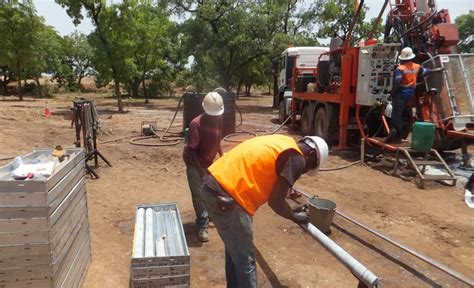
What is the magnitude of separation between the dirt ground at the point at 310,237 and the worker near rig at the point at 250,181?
1219mm

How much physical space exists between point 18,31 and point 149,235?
26.7 m

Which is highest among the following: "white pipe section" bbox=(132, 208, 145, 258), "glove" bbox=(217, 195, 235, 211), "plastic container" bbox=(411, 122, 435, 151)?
"glove" bbox=(217, 195, 235, 211)

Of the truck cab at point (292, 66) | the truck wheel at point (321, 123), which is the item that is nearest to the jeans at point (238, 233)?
the truck wheel at point (321, 123)

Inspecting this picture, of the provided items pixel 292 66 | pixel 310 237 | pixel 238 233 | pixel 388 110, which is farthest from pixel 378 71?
pixel 238 233

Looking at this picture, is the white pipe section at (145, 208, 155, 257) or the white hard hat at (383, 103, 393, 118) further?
the white hard hat at (383, 103, 393, 118)

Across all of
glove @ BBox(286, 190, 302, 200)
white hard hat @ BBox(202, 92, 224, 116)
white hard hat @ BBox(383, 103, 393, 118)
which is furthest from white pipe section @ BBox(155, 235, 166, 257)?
white hard hat @ BBox(383, 103, 393, 118)

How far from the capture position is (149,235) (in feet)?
13.4

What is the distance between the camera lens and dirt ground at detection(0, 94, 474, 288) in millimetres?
4105

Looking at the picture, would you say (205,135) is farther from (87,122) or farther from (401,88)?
(401,88)

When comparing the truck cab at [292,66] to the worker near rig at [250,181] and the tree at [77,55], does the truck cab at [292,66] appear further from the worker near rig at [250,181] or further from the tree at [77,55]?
the tree at [77,55]

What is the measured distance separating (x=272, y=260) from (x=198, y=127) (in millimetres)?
1641

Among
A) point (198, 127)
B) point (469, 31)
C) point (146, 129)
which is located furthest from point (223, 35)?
point (469, 31)

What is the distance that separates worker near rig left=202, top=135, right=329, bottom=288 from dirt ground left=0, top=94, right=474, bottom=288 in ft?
4.00

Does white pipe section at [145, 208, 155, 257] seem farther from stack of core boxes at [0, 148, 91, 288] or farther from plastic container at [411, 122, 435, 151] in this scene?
plastic container at [411, 122, 435, 151]
